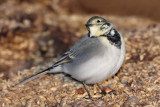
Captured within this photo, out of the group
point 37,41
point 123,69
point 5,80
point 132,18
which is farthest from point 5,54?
point 132,18

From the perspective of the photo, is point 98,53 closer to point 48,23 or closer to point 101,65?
point 101,65

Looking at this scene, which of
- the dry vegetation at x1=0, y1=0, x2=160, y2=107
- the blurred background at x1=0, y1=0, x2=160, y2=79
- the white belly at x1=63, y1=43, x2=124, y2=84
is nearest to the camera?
the white belly at x1=63, y1=43, x2=124, y2=84

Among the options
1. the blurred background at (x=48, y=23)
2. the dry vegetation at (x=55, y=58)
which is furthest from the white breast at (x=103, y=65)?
the blurred background at (x=48, y=23)

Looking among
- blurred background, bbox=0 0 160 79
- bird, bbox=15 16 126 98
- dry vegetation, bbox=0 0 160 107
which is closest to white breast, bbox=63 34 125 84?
bird, bbox=15 16 126 98

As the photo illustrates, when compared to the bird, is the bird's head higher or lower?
higher

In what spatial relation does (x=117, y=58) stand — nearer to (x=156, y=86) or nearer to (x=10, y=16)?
(x=156, y=86)

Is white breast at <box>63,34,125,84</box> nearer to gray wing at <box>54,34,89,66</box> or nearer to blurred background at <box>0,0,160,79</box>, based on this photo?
gray wing at <box>54,34,89,66</box>
